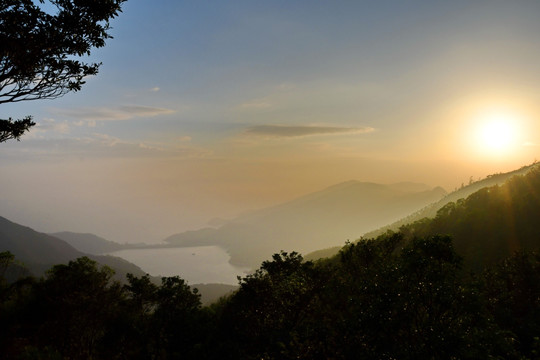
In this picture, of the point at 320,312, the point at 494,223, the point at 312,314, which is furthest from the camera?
the point at 494,223

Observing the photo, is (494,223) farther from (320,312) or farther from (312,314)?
(320,312)

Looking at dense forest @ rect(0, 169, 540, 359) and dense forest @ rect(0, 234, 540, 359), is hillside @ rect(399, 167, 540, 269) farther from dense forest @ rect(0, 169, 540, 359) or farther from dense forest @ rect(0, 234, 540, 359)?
dense forest @ rect(0, 234, 540, 359)

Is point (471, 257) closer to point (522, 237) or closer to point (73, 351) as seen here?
point (522, 237)

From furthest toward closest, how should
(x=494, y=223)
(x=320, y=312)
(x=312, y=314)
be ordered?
Answer: (x=494, y=223)
(x=312, y=314)
(x=320, y=312)

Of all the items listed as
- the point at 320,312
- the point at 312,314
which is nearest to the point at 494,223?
the point at 312,314

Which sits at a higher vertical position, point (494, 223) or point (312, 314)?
point (494, 223)

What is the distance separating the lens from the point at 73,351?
30875 millimetres

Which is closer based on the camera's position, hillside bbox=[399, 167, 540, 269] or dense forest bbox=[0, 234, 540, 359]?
dense forest bbox=[0, 234, 540, 359]

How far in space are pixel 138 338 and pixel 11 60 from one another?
27.6 meters

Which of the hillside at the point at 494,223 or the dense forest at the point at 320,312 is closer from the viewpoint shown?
the dense forest at the point at 320,312

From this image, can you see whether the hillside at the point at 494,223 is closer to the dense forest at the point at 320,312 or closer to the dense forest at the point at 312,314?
the dense forest at the point at 320,312

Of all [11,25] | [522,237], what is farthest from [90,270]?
[522,237]

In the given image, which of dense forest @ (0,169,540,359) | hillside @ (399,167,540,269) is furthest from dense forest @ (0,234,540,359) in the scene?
hillside @ (399,167,540,269)

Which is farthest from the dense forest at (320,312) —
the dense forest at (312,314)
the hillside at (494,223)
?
the hillside at (494,223)
